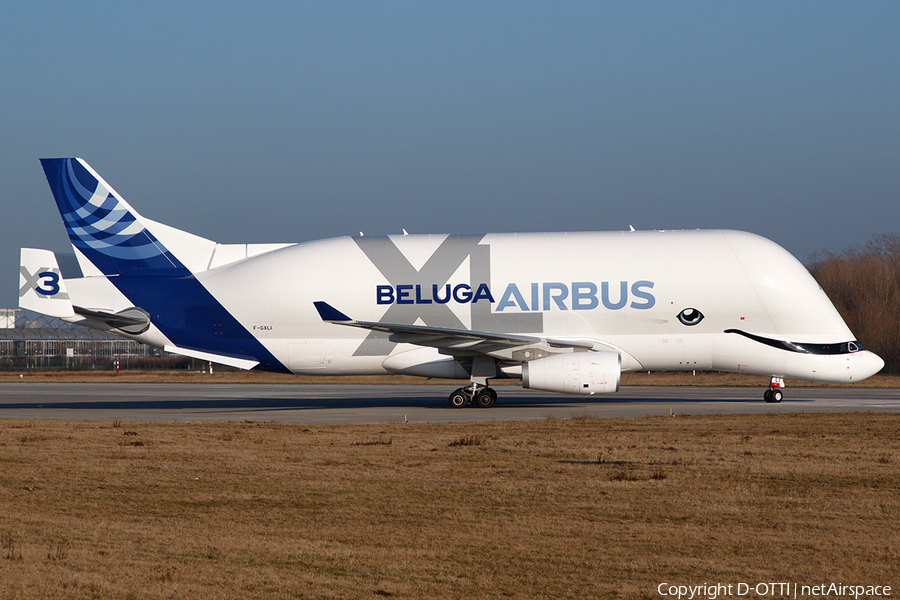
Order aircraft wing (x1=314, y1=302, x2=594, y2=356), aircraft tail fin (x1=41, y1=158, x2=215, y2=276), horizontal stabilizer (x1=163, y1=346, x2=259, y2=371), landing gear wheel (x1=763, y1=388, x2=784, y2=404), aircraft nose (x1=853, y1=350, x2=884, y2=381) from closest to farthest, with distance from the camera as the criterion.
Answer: aircraft wing (x1=314, y1=302, x2=594, y2=356) → aircraft nose (x1=853, y1=350, x2=884, y2=381) → landing gear wheel (x1=763, y1=388, x2=784, y2=404) → horizontal stabilizer (x1=163, y1=346, x2=259, y2=371) → aircraft tail fin (x1=41, y1=158, x2=215, y2=276)

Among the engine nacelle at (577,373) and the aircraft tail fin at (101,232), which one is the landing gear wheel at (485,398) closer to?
the engine nacelle at (577,373)

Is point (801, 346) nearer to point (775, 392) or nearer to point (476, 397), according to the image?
point (775, 392)

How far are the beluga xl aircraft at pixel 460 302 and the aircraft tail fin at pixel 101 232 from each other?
0.15 feet

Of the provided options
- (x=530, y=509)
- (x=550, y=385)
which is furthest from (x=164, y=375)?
(x=530, y=509)

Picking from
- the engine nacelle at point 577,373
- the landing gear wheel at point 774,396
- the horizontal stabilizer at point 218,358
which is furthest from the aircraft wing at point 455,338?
the landing gear wheel at point 774,396

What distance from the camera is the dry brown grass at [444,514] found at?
6.70m

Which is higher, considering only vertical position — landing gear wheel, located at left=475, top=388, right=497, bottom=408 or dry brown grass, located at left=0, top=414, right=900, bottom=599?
landing gear wheel, located at left=475, top=388, right=497, bottom=408

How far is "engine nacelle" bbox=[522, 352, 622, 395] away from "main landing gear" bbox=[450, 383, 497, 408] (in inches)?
78.6

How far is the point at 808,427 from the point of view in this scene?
58.8ft

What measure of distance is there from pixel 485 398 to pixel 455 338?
2432 mm

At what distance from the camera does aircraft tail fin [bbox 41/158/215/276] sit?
27.0 metres

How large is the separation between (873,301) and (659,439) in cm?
6297

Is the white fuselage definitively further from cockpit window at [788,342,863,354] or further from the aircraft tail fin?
the aircraft tail fin

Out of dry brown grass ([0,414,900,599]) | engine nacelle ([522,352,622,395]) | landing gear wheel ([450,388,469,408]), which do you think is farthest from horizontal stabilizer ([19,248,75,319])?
engine nacelle ([522,352,622,395])
